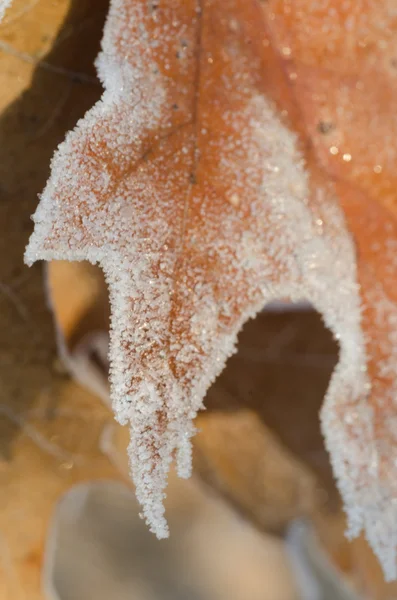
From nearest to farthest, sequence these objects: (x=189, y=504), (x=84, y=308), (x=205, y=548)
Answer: (x=84, y=308), (x=189, y=504), (x=205, y=548)

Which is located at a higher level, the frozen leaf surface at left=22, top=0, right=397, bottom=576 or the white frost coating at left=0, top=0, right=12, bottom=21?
the white frost coating at left=0, top=0, right=12, bottom=21

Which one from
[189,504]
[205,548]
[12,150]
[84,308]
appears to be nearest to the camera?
[12,150]

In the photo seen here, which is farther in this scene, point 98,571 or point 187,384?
point 98,571

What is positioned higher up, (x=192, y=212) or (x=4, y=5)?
(x=4, y=5)

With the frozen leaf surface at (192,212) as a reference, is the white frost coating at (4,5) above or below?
above

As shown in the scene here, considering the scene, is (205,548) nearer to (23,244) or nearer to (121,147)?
(23,244)

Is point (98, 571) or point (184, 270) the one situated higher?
point (184, 270)

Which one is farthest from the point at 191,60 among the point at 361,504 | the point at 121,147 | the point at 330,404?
the point at 361,504

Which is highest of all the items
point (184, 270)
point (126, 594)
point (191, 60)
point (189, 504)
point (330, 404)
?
point (191, 60)
